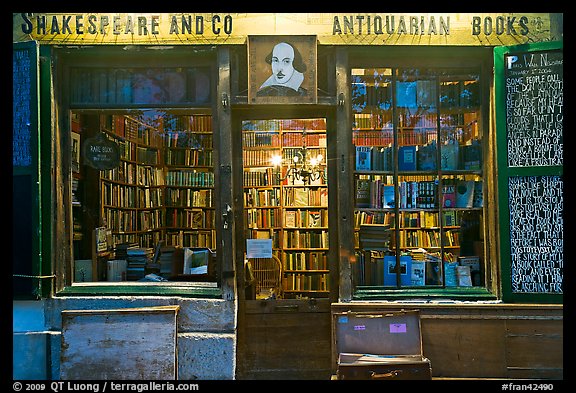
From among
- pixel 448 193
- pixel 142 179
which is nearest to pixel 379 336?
pixel 448 193

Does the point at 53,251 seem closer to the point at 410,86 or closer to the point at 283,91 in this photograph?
the point at 283,91

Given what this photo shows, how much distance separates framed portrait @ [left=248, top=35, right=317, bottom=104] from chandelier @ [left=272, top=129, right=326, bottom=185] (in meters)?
0.47

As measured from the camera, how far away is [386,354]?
17.9 feet

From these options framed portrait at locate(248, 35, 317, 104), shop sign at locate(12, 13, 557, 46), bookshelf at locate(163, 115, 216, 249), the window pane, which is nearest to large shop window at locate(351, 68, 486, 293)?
shop sign at locate(12, 13, 557, 46)

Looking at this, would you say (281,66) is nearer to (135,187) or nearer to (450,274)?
(135,187)

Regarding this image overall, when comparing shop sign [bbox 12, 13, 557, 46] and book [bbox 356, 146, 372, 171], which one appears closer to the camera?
shop sign [bbox 12, 13, 557, 46]

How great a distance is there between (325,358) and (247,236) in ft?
5.07

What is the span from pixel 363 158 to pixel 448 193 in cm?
100

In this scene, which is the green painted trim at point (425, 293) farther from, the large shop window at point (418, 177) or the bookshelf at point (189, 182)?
the bookshelf at point (189, 182)

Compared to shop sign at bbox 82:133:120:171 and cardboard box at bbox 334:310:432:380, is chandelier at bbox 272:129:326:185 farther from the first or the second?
shop sign at bbox 82:133:120:171

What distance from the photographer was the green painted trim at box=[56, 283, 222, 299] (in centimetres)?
598

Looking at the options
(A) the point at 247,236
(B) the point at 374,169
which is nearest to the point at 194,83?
(A) the point at 247,236

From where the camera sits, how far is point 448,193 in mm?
6156

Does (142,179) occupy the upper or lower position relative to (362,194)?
upper
